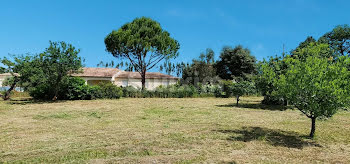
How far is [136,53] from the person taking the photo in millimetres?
32531

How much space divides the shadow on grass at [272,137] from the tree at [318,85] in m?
1.00

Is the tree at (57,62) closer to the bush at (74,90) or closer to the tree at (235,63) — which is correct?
the bush at (74,90)

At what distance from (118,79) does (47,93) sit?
55.7 feet

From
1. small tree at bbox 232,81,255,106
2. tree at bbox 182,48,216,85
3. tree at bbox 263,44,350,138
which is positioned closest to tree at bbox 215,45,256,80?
A: tree at bbox 182,48,216,85

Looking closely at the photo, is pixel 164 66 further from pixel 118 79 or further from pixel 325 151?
pixel 325 151

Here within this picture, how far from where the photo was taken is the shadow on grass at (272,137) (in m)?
6.70

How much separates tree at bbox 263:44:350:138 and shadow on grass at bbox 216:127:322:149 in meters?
1.00

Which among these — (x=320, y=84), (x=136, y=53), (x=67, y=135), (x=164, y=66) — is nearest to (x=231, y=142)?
(x=320, y=84)

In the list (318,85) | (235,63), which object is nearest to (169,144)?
(318,85)

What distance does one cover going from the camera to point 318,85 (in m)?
6.19

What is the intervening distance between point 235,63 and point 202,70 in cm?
587

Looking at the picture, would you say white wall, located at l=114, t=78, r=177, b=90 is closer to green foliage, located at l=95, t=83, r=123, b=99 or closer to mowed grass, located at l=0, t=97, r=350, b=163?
green foliage, located at l=95, t=83, r=123, b=99

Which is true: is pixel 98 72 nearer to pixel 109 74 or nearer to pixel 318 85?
pixel 109 74

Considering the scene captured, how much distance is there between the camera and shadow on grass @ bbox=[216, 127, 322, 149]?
22.0 feet
